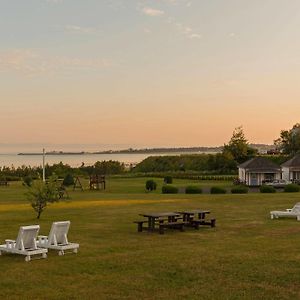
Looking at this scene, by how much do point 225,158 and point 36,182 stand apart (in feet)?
238

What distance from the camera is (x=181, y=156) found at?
471 feet

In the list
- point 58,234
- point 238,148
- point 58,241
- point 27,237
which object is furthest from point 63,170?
point 27,237

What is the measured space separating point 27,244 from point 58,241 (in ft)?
3.91

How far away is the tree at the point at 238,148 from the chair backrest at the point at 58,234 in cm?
8104

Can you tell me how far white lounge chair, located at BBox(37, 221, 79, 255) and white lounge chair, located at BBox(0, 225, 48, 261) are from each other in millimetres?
604

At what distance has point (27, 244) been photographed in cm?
1545

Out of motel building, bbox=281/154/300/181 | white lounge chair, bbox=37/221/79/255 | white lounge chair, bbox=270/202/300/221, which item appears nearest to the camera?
white lounge chair, bbox=37/221/79/255

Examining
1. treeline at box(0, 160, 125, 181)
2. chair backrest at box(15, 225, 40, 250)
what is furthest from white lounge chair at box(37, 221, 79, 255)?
treeline at box(0, 160, 125, 181)

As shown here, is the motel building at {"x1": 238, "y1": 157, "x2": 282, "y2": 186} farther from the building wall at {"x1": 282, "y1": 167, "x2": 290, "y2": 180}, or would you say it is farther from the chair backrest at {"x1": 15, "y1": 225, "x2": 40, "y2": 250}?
the chair backrest at {"x1": 15, "y1": 225, "x2": 40, "y2": 250}

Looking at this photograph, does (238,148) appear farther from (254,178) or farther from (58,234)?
(58,234)

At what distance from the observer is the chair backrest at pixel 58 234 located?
16133 millimetres

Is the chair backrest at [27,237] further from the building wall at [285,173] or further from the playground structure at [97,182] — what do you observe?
the building wall at [285,173]

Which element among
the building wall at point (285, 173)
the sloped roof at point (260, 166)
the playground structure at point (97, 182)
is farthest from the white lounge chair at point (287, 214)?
the building wall at point (285, 173)

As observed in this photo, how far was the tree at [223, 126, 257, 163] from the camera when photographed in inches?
3777
